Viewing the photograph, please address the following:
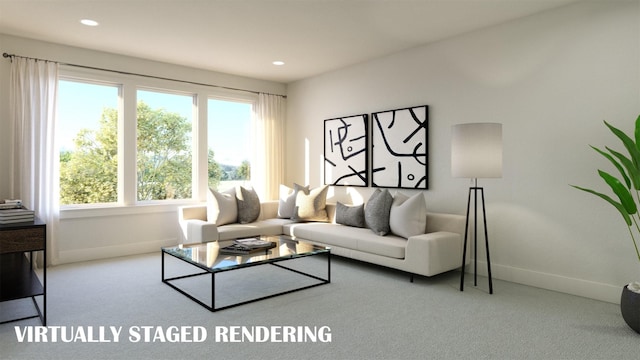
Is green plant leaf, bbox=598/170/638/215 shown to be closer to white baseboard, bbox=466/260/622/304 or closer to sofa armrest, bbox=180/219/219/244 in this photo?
white baseboard, bbox=466/260/622/304

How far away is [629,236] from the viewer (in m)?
3.33

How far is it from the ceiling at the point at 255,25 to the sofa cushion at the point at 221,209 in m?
1.81

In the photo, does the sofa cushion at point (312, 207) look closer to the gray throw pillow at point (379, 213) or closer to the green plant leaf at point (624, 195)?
the gray throw pillow at point (379, 213)

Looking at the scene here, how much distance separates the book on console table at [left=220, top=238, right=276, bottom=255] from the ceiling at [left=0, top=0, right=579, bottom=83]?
2173 millimetres

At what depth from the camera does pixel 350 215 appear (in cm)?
501

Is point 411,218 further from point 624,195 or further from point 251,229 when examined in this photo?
point 251,229

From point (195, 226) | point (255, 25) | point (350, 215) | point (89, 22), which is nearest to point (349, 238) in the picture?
point (350, 215)

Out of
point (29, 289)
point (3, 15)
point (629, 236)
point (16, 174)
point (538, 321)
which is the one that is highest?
point (3, 15)

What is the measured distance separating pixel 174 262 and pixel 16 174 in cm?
196

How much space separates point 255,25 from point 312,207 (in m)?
2.40

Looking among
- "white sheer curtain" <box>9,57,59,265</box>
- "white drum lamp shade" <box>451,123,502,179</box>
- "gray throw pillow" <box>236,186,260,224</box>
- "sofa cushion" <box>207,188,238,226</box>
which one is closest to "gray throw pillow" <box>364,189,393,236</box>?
"white drum lamp shade" <box>451,123,502,179</box>

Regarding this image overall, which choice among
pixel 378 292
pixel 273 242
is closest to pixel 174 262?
pixel 273 242

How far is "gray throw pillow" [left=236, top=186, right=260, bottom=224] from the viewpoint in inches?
209

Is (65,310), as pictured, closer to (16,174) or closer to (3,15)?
(16,174)
